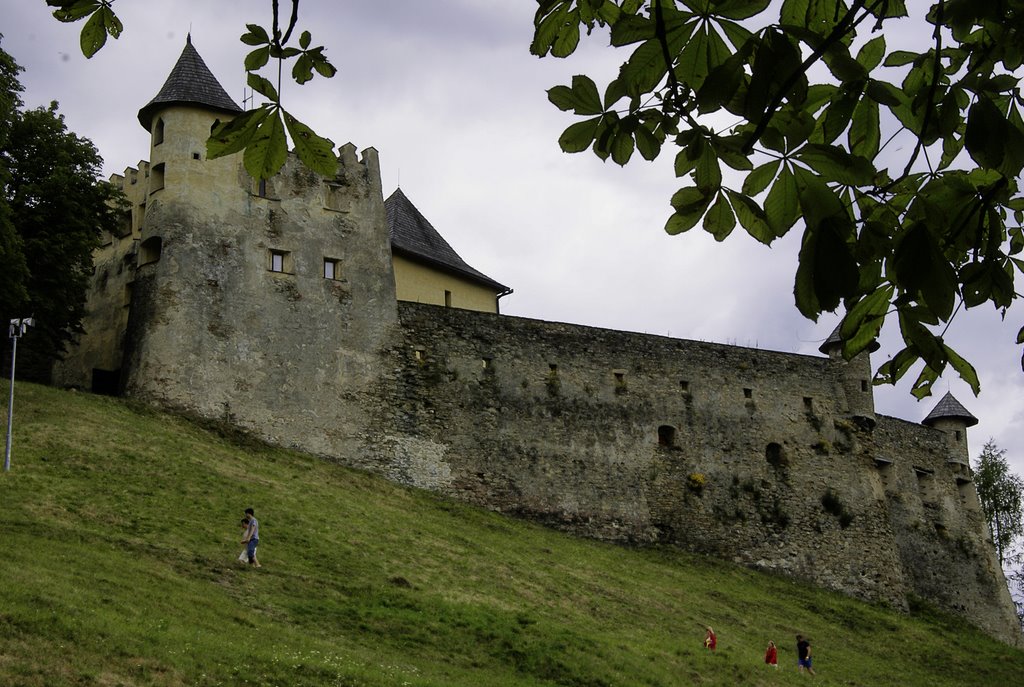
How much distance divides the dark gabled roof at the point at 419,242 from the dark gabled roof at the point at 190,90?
21.0 ft

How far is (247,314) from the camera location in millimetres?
28344

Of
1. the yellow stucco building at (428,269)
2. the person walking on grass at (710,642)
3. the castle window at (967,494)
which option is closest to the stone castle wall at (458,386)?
the yellow stucco building at (428,269)

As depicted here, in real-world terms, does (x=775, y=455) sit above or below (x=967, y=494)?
above

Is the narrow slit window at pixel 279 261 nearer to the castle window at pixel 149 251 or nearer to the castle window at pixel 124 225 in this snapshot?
the castle window at pixel 149 251

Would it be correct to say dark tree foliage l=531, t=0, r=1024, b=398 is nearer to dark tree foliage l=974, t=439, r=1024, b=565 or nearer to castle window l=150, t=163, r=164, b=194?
castle window l=150, t=163, r=164, b=194

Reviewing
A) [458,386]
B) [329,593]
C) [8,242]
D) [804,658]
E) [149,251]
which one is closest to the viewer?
[329,593]

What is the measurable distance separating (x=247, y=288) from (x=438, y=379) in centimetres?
523

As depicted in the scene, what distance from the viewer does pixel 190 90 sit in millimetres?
29375

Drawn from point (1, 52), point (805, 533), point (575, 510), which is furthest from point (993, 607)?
point (1, 52)

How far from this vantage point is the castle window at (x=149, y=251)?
28534 mm

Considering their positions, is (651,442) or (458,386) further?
(651,442)

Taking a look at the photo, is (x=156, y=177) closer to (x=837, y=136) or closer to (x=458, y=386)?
(x=458, y=386)

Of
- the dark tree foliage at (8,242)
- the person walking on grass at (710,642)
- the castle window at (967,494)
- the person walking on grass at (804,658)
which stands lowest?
the person walking on grass at (804,658)

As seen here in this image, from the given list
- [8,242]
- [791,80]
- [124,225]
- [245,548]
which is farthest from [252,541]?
[791,80]
